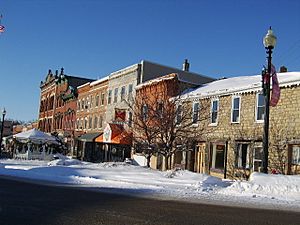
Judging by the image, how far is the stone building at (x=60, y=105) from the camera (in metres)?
53.8

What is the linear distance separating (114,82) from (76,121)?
10901 mm

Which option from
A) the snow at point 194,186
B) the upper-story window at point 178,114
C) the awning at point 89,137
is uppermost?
the upper-story window at point 178,114

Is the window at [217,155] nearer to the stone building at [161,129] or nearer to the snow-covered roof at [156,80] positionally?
the stone building at [161,129]

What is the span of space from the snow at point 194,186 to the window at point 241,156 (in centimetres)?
634

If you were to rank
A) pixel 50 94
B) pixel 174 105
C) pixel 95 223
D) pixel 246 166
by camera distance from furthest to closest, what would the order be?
pixel 50 94, pixel 174 105, pixel 246 166, pixel 95 223

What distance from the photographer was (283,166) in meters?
22.7

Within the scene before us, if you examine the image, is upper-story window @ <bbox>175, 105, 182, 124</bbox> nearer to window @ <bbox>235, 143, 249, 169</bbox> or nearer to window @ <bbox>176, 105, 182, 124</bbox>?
window @ <bbox>176, 105, 182, 124</bbox>

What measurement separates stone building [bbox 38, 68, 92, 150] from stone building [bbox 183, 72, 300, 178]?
85.4 feet

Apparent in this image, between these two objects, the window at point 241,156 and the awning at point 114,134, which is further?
the awning at point 114,134

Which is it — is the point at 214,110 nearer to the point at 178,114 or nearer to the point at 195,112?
the point at 195,112

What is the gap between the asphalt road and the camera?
29.7ft

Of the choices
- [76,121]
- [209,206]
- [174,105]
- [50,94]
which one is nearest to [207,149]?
[174,105]

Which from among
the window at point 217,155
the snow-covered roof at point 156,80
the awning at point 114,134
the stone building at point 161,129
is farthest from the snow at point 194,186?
the awning at point 114,134

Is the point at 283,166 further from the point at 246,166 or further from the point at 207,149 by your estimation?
the point at 207,149
